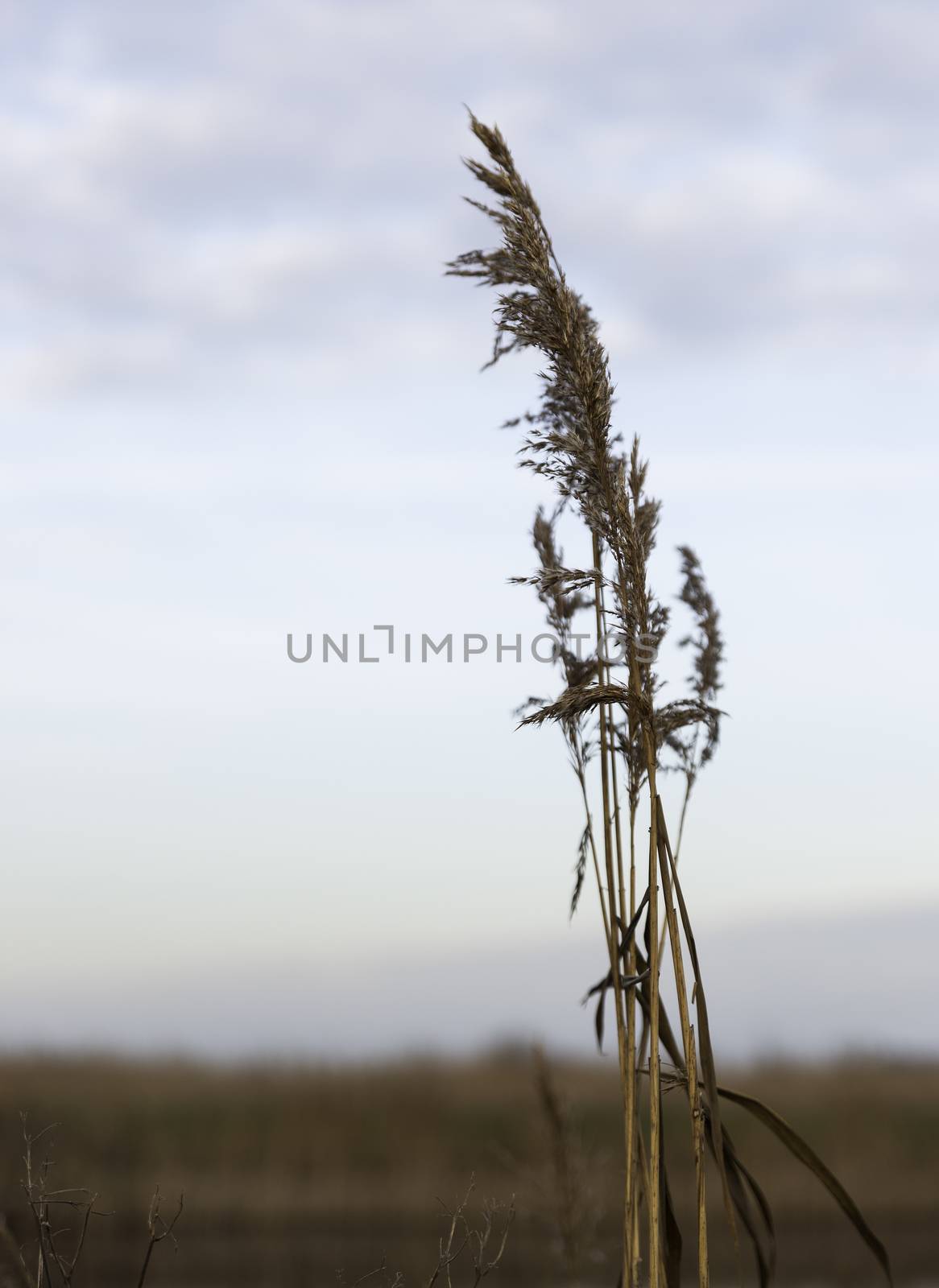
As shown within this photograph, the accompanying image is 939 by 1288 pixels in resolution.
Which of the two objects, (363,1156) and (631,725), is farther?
(363,1156)

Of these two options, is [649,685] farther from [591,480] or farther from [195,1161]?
[195,1161]

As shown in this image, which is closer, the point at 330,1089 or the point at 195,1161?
the point at 195,1161

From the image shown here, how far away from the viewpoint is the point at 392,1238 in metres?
9.27

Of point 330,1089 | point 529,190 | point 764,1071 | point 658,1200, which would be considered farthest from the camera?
point 764,1071

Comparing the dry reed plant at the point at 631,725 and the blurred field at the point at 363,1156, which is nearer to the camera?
the dry reed plant at the point at 631,725

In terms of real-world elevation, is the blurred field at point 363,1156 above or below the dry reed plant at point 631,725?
below

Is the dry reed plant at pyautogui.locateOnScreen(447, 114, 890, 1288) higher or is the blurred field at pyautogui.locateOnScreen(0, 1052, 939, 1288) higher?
the dry reed plant at pyautogui.locateOnScreen(447, 114, 890, 1288)

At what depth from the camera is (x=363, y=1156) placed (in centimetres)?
1038

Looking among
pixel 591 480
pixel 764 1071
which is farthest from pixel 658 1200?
pixel 764 1071

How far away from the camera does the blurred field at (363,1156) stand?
29.1 ft

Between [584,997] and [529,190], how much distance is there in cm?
143

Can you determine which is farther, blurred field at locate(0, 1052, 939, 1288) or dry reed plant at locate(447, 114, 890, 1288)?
blurred field at locate(0, 1052, 939, 1288)

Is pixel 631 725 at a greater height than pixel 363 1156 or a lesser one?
greater

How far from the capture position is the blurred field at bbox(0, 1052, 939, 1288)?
29.1ft
